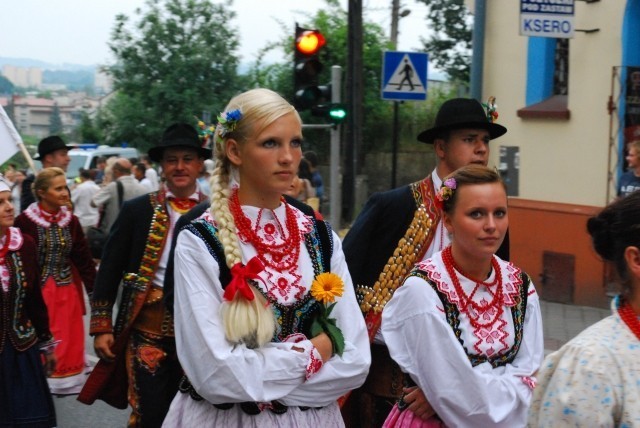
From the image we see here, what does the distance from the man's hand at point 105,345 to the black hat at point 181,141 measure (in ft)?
3.42

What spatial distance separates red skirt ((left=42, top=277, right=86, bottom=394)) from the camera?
328 inches

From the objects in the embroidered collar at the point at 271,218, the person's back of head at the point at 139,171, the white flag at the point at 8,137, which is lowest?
the person's back of head at the point at 139,171

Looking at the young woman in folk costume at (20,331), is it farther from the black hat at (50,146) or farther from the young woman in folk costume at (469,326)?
the black hat at (50,146)

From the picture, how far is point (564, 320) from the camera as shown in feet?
38.4

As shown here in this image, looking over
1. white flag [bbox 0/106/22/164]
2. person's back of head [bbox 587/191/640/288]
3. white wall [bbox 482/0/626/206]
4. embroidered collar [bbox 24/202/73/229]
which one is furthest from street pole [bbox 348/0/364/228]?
person's back of head [bbox 587/191/640/288]

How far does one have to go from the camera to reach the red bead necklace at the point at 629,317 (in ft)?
8.47

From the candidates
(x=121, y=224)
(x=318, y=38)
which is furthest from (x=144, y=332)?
(x=318, y=38)

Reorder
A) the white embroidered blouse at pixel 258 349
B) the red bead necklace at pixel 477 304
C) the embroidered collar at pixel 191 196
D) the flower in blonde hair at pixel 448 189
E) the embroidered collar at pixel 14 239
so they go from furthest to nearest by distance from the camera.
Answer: the embroidered collar at pixel 14 239, the embroidered collar at pixel 191 196, the flower in blonde hair at pixel 448 189, the red bead necklace at pixel 477 304, the white embroidered blouse at pixel 258 349

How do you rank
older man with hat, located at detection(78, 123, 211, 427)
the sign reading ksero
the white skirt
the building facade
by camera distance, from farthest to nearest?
1. the building facade
2. the sign reading ksero
3. older man with hat, located at detection(78, 123, 211, 427)
4. the white skirt

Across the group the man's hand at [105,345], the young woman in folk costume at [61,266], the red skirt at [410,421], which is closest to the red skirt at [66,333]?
the young woman in folk costume at [61,266]

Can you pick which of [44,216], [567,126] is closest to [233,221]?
[44,216]

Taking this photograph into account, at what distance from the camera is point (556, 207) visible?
1319 centimetres

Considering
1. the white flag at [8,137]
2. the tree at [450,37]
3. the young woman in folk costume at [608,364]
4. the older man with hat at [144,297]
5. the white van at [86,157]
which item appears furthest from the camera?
the tree at [450,37]

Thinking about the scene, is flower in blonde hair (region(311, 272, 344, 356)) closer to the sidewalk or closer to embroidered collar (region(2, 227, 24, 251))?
embroidered collar (region(2, 227, 24, 251))
